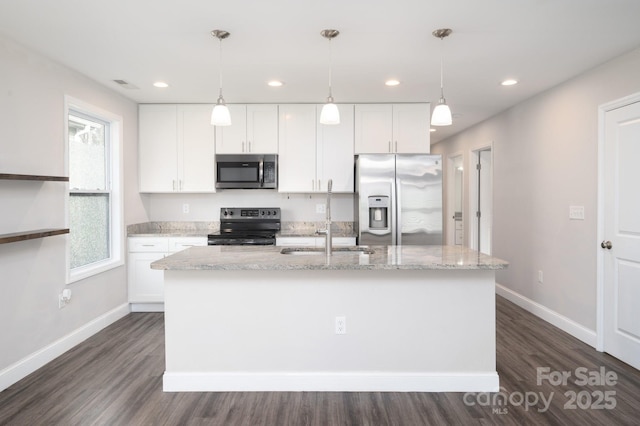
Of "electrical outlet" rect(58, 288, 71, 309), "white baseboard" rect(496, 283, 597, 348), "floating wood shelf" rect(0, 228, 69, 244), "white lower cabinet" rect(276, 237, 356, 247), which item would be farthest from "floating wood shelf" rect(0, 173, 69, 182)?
"white baseboard" rect(496, 283, 597, 348)

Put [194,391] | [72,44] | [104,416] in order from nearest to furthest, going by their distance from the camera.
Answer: [104,416] < [194,391] < [72,44]

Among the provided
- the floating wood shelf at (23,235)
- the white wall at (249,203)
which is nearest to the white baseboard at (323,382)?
the floating wood shelf at (23,235)

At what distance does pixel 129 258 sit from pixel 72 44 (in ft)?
7.43

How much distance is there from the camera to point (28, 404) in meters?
2.39

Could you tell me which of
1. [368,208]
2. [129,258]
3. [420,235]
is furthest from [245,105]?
[420,235]

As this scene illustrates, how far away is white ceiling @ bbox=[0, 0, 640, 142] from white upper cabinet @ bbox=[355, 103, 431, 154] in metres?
0.50

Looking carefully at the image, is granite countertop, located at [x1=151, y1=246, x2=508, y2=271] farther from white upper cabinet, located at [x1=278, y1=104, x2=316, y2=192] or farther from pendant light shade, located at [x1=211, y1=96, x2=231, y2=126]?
white upper cabinet, located at [x1=278, y1=104, x2=316, y2=192]

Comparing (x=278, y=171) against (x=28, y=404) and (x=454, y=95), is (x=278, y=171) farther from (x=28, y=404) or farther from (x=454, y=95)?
(x=28, y=404)

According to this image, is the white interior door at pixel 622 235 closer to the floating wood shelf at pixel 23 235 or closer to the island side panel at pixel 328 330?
the island side panel at pixel 328 330

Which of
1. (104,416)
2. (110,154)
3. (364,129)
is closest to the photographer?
(104,416)

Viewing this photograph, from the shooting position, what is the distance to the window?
352cm

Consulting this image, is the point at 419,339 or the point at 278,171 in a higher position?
the point at 278,171

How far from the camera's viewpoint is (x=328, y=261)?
2.40 m

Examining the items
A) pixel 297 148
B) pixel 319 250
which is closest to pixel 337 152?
pixel 297 148
